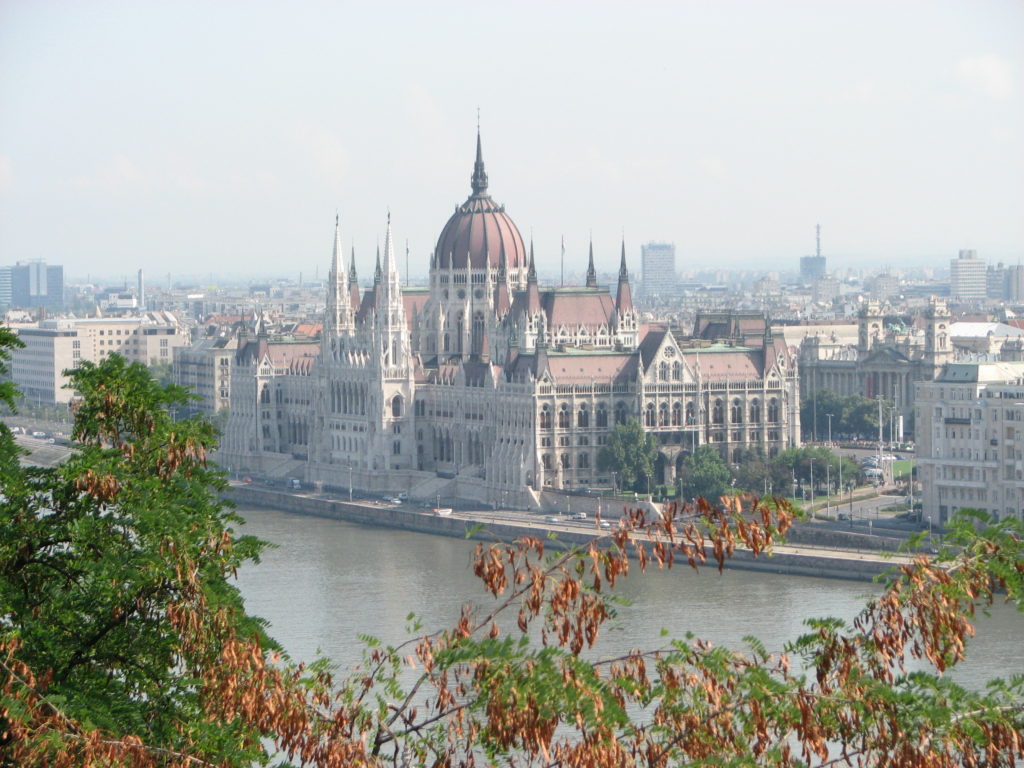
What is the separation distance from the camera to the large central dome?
268 ft

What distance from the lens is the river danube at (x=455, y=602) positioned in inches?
1566

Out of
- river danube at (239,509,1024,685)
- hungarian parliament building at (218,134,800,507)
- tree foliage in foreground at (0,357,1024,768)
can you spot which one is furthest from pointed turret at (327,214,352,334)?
tree foliage in foreground at (0,357,1024,768)

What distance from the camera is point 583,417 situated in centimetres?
7006

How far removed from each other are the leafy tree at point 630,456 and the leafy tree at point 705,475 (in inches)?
43.5

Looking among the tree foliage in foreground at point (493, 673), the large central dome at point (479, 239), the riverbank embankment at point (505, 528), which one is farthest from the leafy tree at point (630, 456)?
the tree foliage in foreground at point (493, 673)

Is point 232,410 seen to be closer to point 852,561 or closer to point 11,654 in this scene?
point 852,561

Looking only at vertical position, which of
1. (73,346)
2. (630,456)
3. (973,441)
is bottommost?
(630,456)

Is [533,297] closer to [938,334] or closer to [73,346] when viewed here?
[938,334]

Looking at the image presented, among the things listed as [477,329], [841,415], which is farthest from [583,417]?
[841,415]

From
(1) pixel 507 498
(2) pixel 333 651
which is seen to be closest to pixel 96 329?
(1) pixel 507 498

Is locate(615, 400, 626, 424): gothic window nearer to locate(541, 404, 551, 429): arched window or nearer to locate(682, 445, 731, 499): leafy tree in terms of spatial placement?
locate(541, 404, 551, 429): arched window

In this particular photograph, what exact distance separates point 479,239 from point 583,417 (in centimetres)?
1329

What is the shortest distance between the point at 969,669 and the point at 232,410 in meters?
53.3

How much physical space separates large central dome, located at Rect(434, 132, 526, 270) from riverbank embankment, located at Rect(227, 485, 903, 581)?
1166cm
